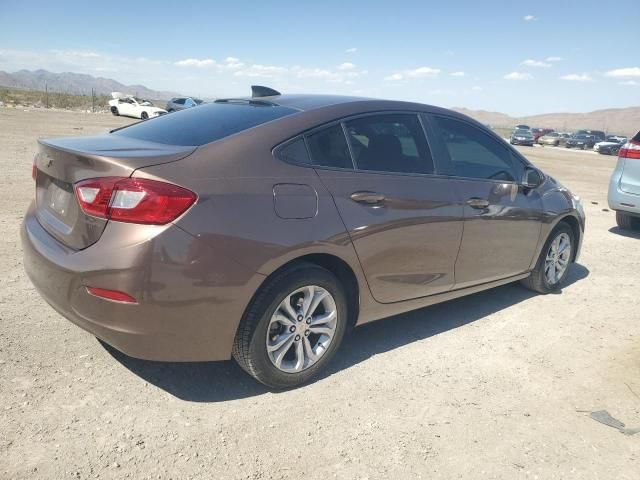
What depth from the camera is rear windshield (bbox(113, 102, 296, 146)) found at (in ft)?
10.0

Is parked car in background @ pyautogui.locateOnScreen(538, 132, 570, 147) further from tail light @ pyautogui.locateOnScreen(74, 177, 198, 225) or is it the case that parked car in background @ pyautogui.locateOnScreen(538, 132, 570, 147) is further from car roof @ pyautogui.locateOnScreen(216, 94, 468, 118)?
tail light @ pyautogui.locateOnScreen(74, 177, 198, 225)

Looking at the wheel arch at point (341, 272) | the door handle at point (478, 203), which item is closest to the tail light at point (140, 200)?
the wheel arch at point (341, 272)

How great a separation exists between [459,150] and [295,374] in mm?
2114

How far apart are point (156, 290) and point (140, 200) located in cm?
43

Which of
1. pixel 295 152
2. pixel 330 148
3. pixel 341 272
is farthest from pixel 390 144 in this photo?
pixel 341 272

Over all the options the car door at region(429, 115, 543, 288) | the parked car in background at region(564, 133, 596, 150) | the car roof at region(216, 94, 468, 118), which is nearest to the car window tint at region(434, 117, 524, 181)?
the car door at region(429, 115, 543, 288)

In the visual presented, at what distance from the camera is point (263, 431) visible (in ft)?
9.00

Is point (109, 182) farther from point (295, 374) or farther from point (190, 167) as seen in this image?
point (295, 374)

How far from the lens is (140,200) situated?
8.23ft

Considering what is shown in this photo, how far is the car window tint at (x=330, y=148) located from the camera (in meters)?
3.14

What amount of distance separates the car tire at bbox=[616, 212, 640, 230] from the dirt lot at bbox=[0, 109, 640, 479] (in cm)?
463

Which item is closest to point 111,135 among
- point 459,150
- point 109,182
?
point 109,182

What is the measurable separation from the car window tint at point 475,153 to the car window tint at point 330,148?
0.97 metres

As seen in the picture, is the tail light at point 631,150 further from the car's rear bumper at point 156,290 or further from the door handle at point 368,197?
the car's rear bumper at point 156,290
